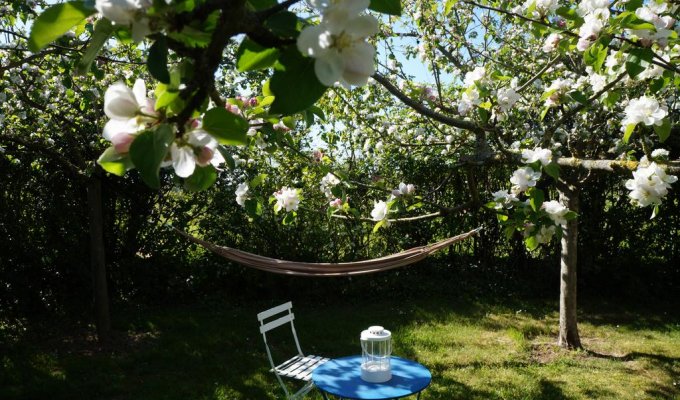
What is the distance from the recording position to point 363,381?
2617 mm

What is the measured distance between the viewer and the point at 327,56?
449mm

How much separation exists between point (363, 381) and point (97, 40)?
7.71 feet

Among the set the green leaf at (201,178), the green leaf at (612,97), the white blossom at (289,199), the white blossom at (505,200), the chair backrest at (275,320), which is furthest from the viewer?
the chair backrest at (275,320)

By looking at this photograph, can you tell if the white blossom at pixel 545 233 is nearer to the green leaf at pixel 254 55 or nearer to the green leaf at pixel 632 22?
the green leaf at pixel 632 22

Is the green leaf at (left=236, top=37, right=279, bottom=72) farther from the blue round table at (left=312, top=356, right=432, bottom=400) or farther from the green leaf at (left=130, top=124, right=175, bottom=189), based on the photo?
the blue round table at (left=312, top=356, right=432, bottom=400)

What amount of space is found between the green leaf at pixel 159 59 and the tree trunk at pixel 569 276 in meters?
3.40

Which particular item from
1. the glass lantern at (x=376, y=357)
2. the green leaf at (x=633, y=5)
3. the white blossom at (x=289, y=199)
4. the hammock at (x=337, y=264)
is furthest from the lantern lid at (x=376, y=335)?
the green leaf at (x=633, y=5)

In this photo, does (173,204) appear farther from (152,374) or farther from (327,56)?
Result: (327,56)

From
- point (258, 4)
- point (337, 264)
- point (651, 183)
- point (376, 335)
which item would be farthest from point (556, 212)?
point (337, 264)

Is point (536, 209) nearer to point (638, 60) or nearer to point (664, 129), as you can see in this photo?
point (664, 129)

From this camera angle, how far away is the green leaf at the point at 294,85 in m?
0.47

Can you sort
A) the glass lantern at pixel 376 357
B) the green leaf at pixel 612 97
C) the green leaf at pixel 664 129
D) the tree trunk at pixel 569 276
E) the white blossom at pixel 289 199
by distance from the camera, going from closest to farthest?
the green leaf at pixel 664 129, the green leaf at pixel 612 97, the white blossom at pixel 289 199, the glass lantern at pixel 376 357, the tree trunk at pixel 569 276

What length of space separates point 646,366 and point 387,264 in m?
1.78

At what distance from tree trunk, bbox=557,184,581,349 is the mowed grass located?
13 cm
